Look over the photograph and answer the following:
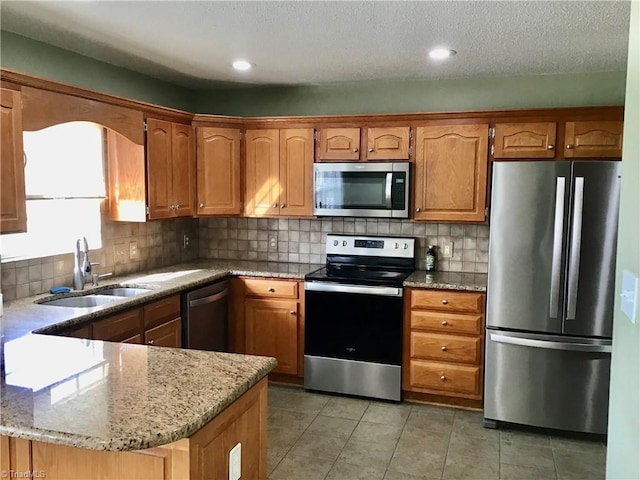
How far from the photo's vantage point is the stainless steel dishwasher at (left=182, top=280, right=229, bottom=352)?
367 cm

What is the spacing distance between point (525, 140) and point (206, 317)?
2615 mm

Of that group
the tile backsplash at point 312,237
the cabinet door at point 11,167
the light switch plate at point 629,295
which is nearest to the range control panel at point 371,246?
the tile backsplash at point 312,237

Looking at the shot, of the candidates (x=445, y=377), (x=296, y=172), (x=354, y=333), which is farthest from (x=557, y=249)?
(x=296, y=172)

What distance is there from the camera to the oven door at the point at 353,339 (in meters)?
3.80

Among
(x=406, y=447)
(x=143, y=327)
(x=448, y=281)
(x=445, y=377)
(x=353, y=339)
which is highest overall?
(x=448, y=281)

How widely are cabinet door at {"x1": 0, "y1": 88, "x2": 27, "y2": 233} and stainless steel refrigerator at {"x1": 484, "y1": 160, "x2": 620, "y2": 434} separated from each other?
2.69 meters

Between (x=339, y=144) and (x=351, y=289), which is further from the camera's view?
(x=339, y=144)

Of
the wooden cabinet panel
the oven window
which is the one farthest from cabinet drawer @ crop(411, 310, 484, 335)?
the wooden cabinet panel

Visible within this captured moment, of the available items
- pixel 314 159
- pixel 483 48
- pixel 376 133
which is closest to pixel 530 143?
pixel 483 48

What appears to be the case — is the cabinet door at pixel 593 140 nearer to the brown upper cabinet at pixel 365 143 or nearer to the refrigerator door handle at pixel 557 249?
the refrigerator door handle at pixel 557 249

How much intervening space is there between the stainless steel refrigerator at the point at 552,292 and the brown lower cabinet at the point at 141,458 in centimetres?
224

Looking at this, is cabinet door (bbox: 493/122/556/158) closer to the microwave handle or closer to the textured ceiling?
the textured ceiling

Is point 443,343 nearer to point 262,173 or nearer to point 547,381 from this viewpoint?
point 547,381

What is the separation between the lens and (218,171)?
4.29m
